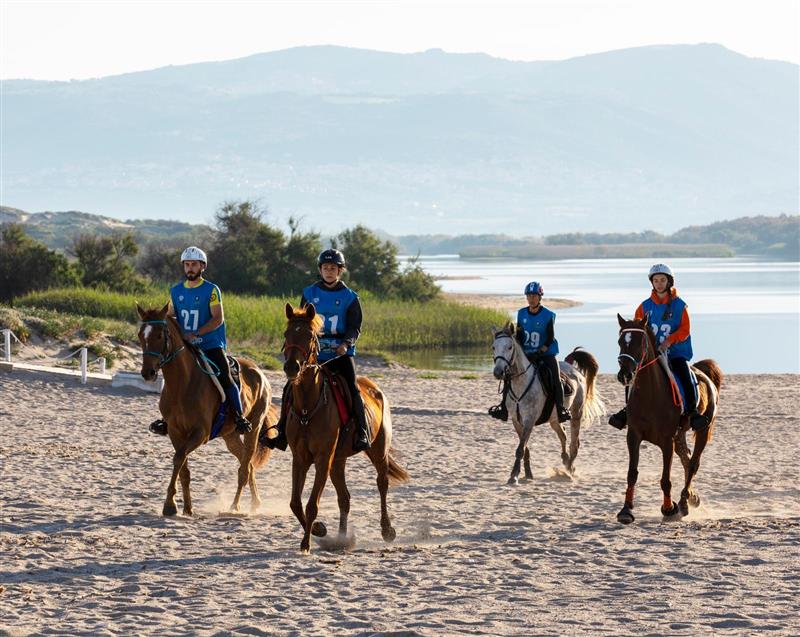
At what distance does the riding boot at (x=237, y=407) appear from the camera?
492 inches

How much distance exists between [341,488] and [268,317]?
27982 mm

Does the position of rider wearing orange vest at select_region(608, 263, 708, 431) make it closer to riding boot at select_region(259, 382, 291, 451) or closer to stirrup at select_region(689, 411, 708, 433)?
stirrup at select_region(689, 411, 708, 433)

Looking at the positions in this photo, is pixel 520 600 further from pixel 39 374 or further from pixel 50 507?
pixel 39 374

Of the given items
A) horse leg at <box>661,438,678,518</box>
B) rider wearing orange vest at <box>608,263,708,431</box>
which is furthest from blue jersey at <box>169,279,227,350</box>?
horse leg at <box>661,438,678,518</box>

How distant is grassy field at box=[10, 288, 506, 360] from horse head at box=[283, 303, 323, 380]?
67.1 ft

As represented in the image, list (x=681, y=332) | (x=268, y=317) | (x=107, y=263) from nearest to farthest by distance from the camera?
(x=681, y=332) → (x=268, y=317) → (x=107, y=263)

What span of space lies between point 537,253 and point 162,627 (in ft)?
600

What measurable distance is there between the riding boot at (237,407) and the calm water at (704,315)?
26092 mm

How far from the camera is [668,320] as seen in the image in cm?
1272

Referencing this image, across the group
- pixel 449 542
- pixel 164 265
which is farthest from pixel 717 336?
pixel 449 542

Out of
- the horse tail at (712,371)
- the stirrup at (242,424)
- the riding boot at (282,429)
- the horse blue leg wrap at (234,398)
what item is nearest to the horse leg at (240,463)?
the stirrup at (242,424)

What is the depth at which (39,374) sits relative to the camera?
2486cm

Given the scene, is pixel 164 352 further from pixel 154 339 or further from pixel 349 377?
pixel 349 377

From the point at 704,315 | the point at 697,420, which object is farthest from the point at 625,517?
the point at 704,315
